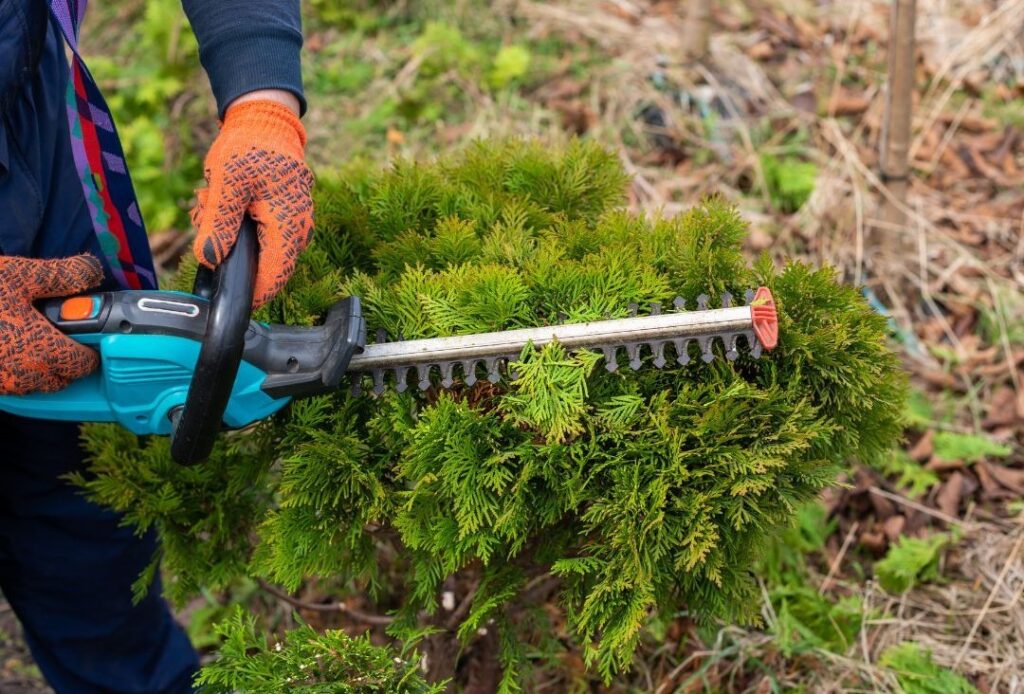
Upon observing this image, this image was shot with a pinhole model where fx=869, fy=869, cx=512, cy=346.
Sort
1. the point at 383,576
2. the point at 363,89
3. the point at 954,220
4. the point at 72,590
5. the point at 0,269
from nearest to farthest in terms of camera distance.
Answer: the point at 0,269 < the point at 72,590 < the point at 383,576 < the point at 954,220 < the point at 363,89

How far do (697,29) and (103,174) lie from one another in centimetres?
321

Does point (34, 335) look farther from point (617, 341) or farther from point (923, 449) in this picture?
point (923, 449)

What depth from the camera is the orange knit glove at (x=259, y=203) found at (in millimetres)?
1567

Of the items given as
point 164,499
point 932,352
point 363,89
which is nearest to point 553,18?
point 363,89

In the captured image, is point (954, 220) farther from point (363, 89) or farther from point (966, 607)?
point (363, 89)

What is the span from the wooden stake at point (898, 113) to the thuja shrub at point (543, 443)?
5.49 ft

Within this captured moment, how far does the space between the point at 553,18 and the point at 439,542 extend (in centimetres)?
386

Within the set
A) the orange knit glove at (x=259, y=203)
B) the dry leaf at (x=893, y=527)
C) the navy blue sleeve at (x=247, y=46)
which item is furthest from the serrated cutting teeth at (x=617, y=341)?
the dry leaf at (x=893, y=527)

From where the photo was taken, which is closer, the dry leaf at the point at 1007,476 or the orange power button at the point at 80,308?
the orange power button at the point at 80,308

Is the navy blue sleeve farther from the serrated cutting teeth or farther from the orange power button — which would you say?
the serrated cutting teeth

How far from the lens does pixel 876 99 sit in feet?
13.8

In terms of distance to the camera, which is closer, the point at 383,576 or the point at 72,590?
the point at 72,590

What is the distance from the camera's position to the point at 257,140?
1680 millimetres

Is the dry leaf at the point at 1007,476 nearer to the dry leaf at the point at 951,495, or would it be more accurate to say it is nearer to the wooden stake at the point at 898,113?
the dry leaf at the point at 951,495
